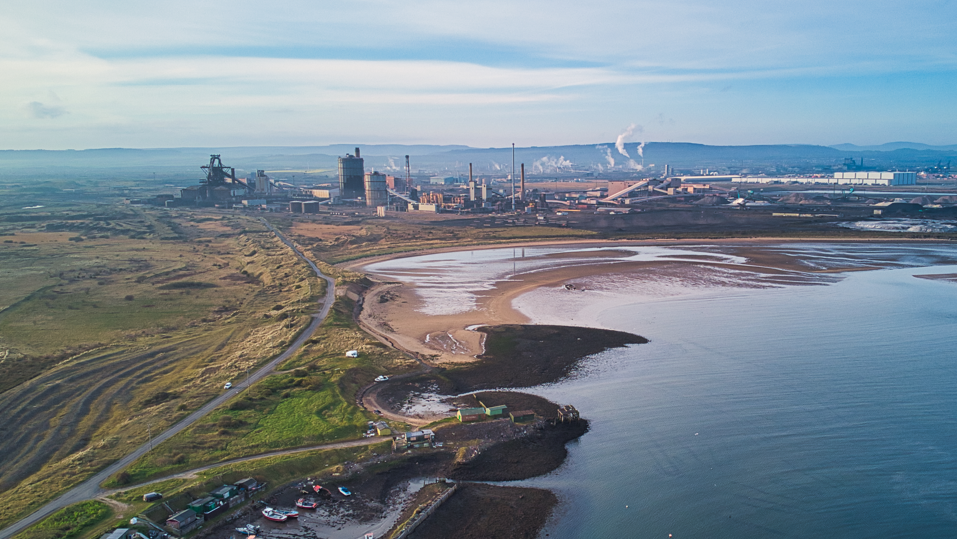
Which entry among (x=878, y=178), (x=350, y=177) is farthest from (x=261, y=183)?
(x=878, y=178)

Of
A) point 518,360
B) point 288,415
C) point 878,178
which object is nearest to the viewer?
point 288,415

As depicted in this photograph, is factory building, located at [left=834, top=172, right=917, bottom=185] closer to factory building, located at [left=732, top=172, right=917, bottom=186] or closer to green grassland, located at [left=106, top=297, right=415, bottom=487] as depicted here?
factory building, located at [left=732, top=172, right=917, bottom=186]

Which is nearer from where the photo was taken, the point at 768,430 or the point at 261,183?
the point at 768,430

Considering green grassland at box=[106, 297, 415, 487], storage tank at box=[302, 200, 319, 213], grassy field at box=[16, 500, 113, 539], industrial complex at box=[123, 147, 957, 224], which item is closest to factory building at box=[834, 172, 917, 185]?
industrial complex at box=[123, 147, 957, 224]

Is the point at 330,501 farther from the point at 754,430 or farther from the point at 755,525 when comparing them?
the point at 754,430

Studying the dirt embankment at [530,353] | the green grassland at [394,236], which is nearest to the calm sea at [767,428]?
the dirt embankment at [530,353]

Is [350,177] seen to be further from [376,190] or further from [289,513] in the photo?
[289,513]
